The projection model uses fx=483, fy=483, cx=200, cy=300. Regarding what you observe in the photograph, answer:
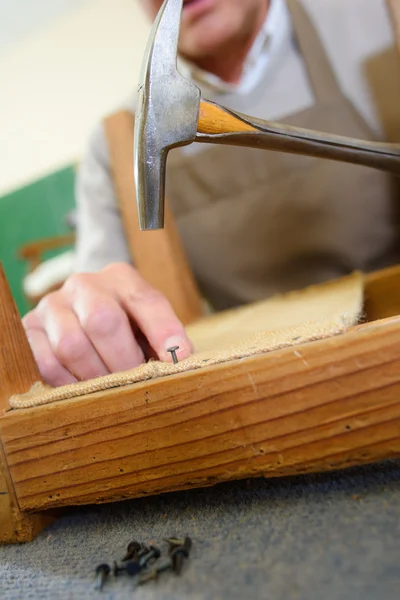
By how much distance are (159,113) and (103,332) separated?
0.19 m

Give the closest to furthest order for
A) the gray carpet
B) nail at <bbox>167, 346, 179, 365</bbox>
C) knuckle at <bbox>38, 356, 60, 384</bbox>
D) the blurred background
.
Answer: the gray carpet < nail at <bbox>167, 346, 179, 365</bbox> < knuckle at <bbox>38, 356, 60, 384</bbox> < the blurred background

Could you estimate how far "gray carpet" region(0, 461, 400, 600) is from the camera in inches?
9.7

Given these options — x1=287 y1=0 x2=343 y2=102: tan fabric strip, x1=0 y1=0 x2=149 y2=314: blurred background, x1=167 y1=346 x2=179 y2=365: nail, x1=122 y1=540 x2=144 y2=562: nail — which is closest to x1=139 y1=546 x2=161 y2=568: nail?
x1=122 y1=540 x2=144 y2=562: nail

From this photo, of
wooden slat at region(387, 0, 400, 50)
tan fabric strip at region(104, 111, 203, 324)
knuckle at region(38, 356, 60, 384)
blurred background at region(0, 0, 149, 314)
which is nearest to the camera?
knuckle at region(38, 356, 60, 384)

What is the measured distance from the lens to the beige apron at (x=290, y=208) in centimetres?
87

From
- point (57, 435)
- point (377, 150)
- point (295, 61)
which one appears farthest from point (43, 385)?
point (295, 61)

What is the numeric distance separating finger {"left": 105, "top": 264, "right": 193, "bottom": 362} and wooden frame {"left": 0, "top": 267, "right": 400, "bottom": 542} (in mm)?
63

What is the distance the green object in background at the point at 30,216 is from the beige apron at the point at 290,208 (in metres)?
3.24

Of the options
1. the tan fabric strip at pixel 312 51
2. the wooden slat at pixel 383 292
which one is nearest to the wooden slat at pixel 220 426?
the wooden slat at pixel 383 292

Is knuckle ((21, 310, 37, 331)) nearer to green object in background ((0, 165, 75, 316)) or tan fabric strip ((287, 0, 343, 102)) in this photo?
tan fabric strip ((287, 0, 343, 102))

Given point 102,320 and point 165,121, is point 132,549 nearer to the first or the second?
point 102,320

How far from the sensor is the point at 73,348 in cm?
44

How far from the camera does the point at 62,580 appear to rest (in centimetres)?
32

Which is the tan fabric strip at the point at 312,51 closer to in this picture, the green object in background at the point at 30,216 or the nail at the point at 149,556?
the nail at the point at 149,556
